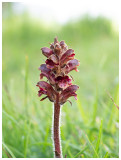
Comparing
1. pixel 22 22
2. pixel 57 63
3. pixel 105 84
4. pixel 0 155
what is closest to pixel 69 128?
pixel 0 155

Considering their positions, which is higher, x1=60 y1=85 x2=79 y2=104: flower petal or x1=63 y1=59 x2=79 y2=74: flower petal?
x1=63 y1=59 x2=79 y2=74: flower petal

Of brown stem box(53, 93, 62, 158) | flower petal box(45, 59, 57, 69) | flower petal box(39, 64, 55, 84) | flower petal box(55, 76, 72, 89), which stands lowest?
brown stem box(53, 93, 62, 158)

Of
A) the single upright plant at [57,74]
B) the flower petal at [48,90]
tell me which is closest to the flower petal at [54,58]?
the single upright plant at [57,74]

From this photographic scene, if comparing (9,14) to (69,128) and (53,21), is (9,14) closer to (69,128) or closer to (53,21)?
(53,21)

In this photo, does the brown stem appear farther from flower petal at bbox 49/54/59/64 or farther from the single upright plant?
flower petal at bbox 49/54/59/64

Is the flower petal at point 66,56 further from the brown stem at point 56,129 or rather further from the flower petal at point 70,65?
the brown stem at point 56,129

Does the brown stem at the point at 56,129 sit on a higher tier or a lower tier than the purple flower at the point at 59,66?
lower

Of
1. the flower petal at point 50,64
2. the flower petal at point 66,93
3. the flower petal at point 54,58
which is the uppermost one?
Answer: the flower petal at point 54,58

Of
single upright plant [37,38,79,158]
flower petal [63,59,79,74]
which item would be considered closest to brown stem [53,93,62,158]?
single upright plant [37,38,79,158]

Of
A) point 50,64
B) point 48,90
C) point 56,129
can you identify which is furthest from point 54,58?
point 56,129
